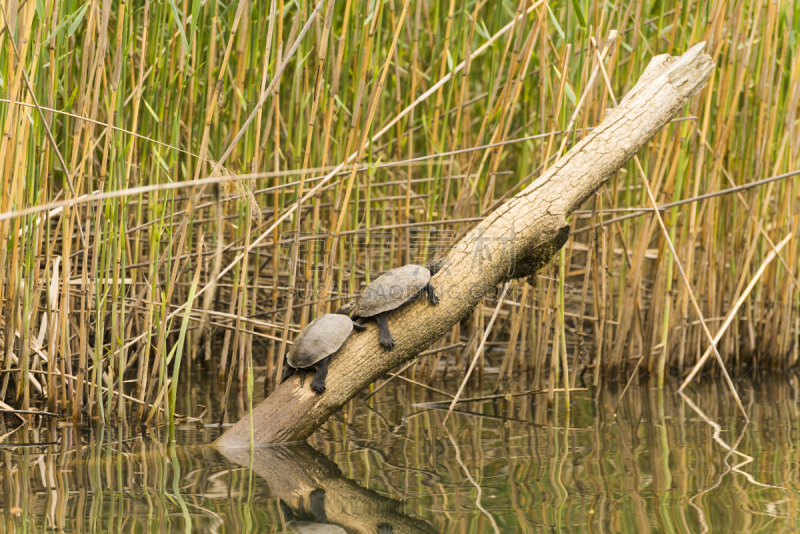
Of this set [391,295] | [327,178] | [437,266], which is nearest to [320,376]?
[391,295]

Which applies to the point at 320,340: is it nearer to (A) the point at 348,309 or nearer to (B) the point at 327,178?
(A) the point at 348,309

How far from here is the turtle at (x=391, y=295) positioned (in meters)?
2.16

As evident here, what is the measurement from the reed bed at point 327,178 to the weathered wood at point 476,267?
0.82ft

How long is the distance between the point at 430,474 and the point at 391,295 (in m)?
0.58

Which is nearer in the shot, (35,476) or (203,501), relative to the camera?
(203,501)

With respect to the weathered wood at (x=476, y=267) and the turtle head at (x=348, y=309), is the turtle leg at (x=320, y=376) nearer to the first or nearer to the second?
the weathered wood at (x=476, y=267)

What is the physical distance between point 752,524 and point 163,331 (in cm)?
185

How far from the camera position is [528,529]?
1.53m

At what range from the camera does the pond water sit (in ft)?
5.19

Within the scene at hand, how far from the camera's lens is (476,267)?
2.19m

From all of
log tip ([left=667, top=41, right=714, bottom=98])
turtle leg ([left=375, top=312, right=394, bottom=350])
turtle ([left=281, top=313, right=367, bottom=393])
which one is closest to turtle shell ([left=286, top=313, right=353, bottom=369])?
turtle ([left=281, top=313, right=367, bottom=393])

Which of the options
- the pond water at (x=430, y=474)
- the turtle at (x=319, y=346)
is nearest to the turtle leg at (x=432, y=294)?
the turtle at (x=319, y=346)

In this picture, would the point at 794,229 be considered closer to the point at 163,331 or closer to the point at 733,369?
the point at 733,369

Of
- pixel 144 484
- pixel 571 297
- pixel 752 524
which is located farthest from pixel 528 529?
pixel 571 297
